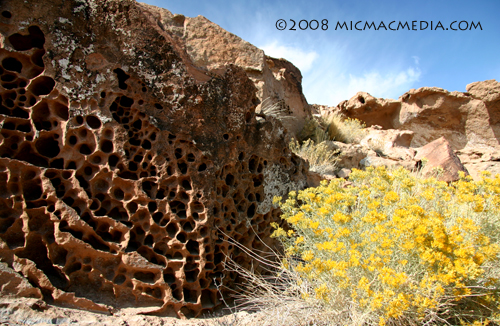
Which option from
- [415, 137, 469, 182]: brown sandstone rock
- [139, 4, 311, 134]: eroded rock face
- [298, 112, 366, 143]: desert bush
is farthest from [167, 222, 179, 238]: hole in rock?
[298, 112, 366, 143]: desert bush

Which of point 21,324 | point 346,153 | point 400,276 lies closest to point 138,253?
A: point 21,324

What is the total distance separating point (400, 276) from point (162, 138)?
2204 millimetres

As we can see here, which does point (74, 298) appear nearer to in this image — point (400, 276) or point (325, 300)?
point (325, 300)

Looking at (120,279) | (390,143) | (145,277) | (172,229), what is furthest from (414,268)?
(390,143)

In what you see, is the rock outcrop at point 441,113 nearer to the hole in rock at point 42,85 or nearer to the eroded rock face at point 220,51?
the eroded rock face at point 220,51

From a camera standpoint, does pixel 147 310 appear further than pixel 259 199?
No

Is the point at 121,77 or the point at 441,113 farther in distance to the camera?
the point at 441,113

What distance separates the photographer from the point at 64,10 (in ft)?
9.11

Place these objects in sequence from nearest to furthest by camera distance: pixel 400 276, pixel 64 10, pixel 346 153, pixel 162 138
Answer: pixel 400 276
pixel 64 10
pixel 162 138
pixel 346 153

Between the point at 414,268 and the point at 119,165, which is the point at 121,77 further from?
the point at 414,268

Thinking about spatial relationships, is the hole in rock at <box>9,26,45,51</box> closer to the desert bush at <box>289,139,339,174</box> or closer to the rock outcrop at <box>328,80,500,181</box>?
the desert bush at <box>289,139,339,174</box>

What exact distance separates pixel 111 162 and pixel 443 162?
5.92 meters

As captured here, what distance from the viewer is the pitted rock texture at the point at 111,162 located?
2.51 m

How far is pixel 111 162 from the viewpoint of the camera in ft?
9.27
